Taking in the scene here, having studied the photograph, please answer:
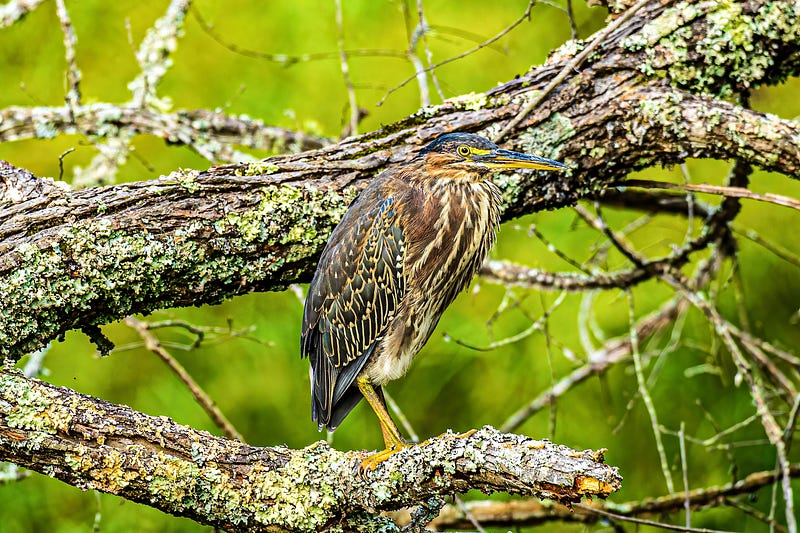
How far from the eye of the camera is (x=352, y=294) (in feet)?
7.74

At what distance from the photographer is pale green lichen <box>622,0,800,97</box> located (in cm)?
242

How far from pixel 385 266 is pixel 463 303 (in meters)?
1.85

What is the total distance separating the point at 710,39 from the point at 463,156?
723 mm

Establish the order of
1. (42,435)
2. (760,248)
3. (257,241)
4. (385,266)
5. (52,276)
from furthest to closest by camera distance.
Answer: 1. (760,248)
2. (385,266)
3. (257,241)
4. (52,276)
5. (42,435)

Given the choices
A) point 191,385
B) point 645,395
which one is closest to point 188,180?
point 191,385

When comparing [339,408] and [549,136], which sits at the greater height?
[549,136]

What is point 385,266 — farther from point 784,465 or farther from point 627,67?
point 784,465

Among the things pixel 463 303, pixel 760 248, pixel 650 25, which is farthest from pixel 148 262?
pixel 760 248

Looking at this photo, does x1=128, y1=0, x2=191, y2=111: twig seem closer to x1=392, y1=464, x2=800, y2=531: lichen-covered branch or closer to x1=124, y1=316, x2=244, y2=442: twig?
x1=124, y1=316, x2=244, y2=442: twig

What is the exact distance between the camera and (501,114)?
2.38 meters

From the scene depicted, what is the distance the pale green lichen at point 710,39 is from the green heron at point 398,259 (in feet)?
1.75

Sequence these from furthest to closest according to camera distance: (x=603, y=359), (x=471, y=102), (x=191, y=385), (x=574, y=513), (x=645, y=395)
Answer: (x=603, y=359), (x=574, y=513), (x=191, y=385), (x=645, y=395), (x=471, y=102)

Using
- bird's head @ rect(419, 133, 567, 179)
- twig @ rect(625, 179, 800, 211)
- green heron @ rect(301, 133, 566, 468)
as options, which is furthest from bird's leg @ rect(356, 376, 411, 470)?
twig @ rect(625, 179, 800, 211)

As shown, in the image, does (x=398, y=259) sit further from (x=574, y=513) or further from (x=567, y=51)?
(x=574, y=513)
